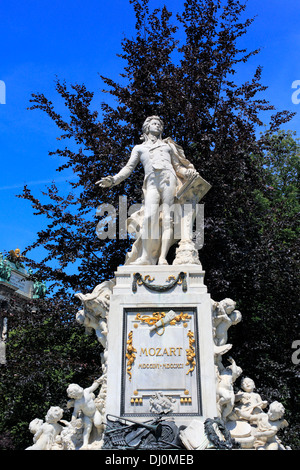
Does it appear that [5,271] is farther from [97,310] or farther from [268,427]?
[268,427]

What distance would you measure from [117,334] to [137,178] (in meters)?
7.51

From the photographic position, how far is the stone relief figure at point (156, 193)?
7.90m

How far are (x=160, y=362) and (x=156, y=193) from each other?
9.83 feet

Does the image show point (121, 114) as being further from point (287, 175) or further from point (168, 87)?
point (287, 175)

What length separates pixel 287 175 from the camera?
19859 millimetres

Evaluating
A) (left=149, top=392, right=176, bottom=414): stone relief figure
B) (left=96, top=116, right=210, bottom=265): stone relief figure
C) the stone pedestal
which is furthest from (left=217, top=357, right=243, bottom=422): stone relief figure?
(left=96, top=116, right=210, bottom=265): stone relief figure

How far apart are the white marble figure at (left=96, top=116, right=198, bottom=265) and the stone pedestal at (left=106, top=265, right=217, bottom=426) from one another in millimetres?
620

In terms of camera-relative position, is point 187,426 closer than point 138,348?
Yes

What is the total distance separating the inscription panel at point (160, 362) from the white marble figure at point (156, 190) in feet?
3.83

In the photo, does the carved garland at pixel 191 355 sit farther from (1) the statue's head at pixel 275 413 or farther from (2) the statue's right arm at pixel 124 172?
(2) the statue's right arm at pixel 124 172

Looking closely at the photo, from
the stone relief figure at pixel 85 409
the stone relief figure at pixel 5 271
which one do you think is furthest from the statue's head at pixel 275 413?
the stone relief figure at pixel 5 271

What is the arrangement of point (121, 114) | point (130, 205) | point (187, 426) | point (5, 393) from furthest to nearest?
1. point (121, 114)
2. point (130, 205)
3. point (5, 393)
4. point (187, 426)
